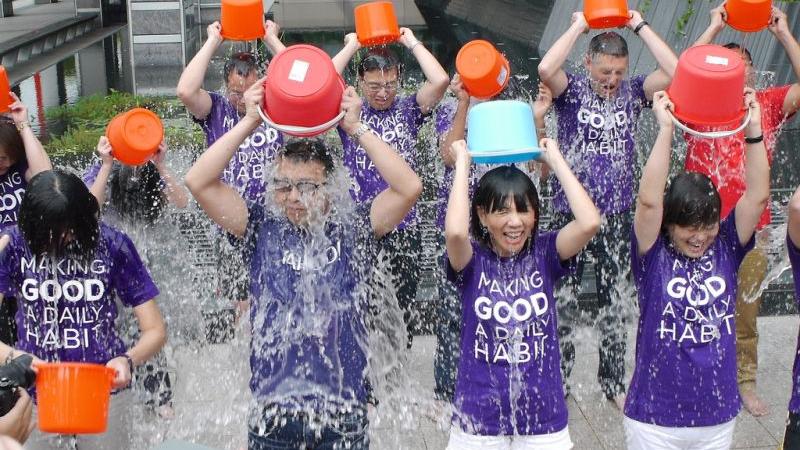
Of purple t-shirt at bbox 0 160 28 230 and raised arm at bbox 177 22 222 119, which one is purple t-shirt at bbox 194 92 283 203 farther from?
purple t-shirt at bbox 0 160 28 230

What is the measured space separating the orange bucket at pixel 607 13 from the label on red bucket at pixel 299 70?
6.92ft

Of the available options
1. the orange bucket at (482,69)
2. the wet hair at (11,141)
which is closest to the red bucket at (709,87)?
the orange bucket at (482,69)

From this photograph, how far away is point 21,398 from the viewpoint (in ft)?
8.23

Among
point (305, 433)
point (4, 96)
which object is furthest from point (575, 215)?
point (4, 96)

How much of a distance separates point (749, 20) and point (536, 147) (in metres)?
2.03

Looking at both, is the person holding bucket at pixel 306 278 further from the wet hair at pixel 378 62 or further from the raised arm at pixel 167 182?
the wet hair at pixel 378 62

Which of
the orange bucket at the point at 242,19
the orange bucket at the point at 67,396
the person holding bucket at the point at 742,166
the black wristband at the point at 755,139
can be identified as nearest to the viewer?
the orange bucket at the point at 67,396

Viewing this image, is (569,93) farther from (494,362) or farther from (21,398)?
(21,398)

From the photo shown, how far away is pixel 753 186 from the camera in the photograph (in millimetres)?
3582

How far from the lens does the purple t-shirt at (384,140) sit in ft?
16.4

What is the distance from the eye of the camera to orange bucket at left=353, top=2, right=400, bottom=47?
512 centimetres

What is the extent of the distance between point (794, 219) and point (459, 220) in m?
1.19

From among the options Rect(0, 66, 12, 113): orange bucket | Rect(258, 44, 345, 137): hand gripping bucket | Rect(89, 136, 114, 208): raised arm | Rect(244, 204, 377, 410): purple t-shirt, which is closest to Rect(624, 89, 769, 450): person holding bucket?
Rect(244, 204, 377, 410): purple t-shirt

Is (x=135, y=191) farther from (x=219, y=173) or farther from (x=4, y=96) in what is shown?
(x=219, y=173)
